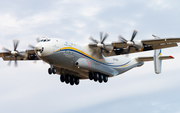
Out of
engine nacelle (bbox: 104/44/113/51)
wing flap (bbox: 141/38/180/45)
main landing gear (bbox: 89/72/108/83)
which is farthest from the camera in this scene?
main landing gear (bbox: 89/72/108/83)

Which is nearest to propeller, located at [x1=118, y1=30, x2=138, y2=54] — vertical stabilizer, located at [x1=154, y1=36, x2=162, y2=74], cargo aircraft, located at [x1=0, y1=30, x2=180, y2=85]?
cargo aircraft, located at [x1=0, y1=30, x2=180, y2=85]

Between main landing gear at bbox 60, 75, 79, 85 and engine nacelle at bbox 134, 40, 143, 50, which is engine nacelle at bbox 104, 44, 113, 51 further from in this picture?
main landing gear at bbox 60, 75, 79, 85

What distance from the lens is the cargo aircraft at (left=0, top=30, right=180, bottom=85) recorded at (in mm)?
28058

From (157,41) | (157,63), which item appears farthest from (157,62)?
(157,41)

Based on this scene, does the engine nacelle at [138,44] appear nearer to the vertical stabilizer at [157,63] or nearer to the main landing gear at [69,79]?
the vertical stabilizer at [157,63]

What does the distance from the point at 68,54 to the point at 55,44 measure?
1.74 metres

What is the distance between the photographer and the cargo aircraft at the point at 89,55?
92.1 feet

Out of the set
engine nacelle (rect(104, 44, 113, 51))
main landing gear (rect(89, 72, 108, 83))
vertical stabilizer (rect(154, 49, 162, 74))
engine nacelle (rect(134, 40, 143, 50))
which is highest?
engine nacelle (rect(134, 40, 143, 50))

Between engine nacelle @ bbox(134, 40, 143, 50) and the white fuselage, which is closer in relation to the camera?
the white fuselage

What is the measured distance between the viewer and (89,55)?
31.3 metres

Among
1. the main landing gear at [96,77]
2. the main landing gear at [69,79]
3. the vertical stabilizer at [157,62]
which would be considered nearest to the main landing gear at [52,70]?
the main landing gear at [69,79]

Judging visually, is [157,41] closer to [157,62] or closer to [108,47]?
[108,47]

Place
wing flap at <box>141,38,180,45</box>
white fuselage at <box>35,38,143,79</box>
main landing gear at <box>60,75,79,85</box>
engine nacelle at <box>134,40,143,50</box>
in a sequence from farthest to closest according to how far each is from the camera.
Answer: main landing gear at <box>60,75,79,85</box> < engine nacelle at <box>134,40,143,50</box> < wing flap at <box>141,38,180,45</box> < white fuselage at <box>35,38,143,79</box>

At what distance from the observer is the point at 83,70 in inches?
1227
